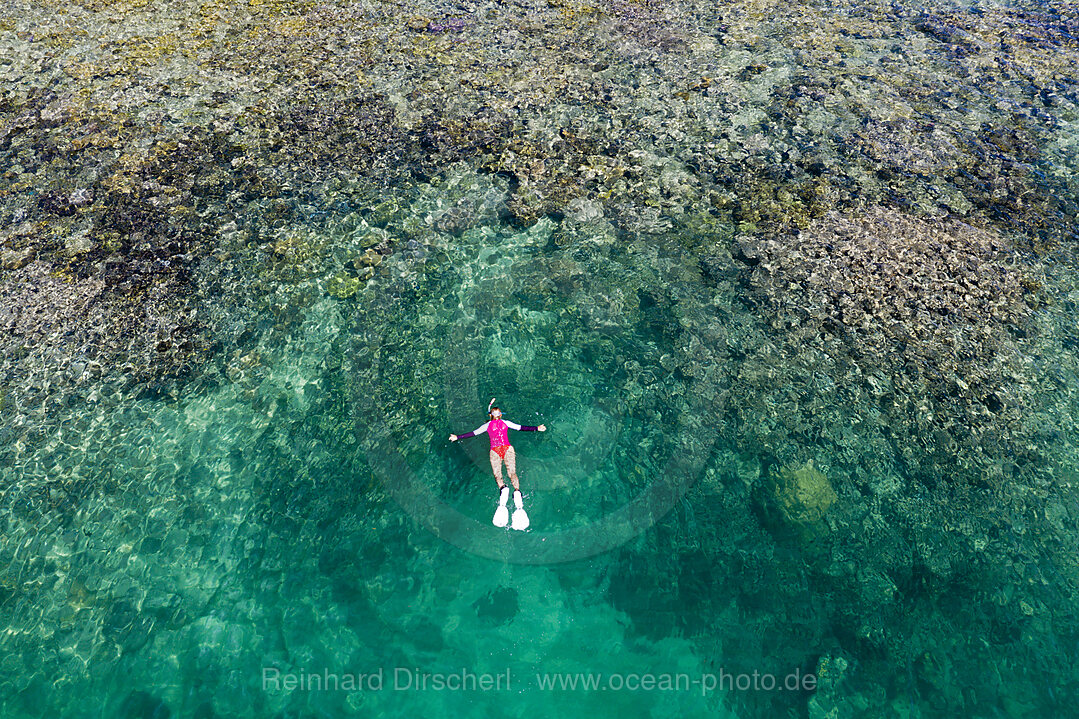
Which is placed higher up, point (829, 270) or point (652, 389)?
point (829, 270)

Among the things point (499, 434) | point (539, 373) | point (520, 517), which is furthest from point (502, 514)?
point (539, 373)

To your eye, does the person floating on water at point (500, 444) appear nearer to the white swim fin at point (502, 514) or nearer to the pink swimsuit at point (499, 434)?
the pink swimsuit at point (499, 434)

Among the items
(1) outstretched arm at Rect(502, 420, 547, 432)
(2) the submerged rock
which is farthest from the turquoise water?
(1) outstretched arm at Rect(502, 420, 547, 432)

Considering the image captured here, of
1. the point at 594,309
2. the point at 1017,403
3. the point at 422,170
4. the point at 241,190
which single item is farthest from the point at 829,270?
the point at 241,190

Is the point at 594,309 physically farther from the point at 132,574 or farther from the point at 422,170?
the point at 132,574

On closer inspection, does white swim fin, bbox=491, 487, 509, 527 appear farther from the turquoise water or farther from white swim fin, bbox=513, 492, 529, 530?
the turquoise water

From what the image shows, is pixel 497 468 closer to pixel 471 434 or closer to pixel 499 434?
pixel 499 434
